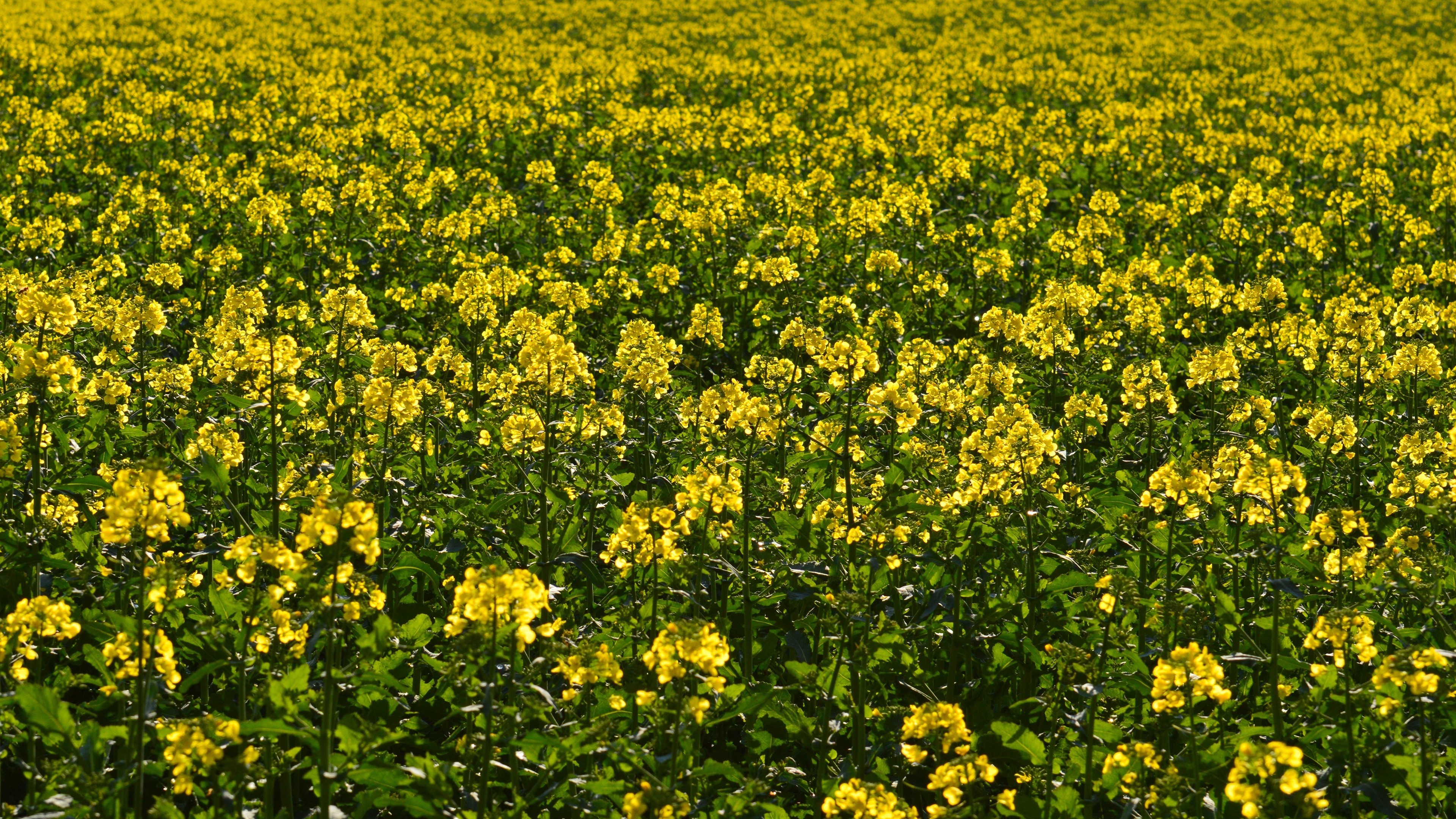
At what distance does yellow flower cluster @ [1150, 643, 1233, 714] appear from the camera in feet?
13.9

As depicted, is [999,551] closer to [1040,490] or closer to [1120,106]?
[1040,490]

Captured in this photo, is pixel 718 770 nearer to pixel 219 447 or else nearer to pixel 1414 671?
pixel 1414 671

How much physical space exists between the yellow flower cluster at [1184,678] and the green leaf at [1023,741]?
0.59m

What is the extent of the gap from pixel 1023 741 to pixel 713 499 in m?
1.62

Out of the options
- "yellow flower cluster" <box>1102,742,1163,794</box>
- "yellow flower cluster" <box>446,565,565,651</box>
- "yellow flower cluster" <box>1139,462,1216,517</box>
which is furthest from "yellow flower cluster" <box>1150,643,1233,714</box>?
"yellow flower cluster" <box>446,565,565,651</box>

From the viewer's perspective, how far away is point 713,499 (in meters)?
5.48

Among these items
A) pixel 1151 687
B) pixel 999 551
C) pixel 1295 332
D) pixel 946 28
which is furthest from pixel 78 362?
pixel 946 28

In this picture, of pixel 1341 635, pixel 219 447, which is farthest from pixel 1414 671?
pixel 219 447

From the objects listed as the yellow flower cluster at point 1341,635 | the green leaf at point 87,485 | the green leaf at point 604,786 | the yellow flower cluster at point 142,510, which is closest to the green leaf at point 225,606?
the green leaf at point 87,485

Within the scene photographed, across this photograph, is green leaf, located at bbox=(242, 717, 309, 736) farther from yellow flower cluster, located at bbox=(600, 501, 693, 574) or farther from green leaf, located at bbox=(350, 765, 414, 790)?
yellow flower cluster, located at bbox=(600, 501, 693, 574)

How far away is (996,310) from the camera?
27.7 feet

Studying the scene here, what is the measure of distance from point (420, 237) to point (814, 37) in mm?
22632

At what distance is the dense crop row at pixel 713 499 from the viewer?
14.7 ft

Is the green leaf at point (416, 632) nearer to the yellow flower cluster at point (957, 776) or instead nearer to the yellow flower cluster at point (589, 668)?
the yellow flower cluster at point (589, 668)
